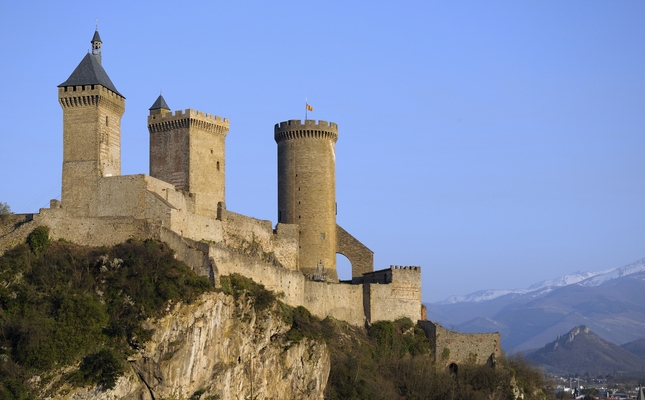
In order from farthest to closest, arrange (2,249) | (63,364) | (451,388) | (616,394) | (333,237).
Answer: (616,394) < (333,237) < (451,388) < (2,249) < (63,364)

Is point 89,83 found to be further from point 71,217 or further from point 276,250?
point 276,250

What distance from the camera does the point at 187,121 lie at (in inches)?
2430

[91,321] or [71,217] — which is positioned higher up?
[71,217]

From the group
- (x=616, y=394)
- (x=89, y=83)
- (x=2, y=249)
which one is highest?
(x=89, y=83)

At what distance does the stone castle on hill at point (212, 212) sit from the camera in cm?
5297

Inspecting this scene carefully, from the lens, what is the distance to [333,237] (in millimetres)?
68562

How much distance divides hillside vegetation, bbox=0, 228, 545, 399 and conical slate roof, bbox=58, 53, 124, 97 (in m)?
8.77

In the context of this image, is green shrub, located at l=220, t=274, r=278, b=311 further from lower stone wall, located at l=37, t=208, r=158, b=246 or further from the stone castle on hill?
lower stone wall, located at l=37, t=208, r=158, b=246

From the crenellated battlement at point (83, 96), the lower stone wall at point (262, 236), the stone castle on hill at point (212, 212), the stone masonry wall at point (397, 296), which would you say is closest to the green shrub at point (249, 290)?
the stone castle on hill at point (212, 212)

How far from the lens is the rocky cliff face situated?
48.3 m

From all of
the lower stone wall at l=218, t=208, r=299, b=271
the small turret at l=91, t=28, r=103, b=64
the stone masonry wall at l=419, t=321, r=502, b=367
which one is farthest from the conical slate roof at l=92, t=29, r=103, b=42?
the stone masonry wall at l=419, t=321, r=502, b=367

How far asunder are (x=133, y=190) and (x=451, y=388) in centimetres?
2192

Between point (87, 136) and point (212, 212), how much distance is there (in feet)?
28.9

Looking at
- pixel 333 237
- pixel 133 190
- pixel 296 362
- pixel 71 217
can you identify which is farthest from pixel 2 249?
pixel 333 237
